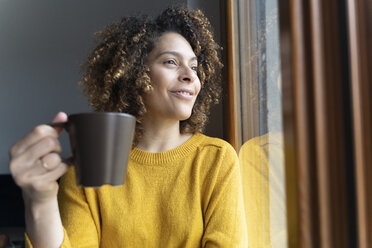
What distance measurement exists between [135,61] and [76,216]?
455mm

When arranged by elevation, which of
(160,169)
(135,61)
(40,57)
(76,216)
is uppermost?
(40,57)

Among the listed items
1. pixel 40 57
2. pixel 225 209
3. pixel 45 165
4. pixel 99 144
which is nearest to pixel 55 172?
pixel 45 165

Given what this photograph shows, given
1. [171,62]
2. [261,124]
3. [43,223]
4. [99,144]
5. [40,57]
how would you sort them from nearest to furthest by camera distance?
[99,144], [43,223], [261,124], [171,62], [40,57]

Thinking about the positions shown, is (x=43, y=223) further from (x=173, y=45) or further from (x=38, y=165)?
(x=173, y=45)

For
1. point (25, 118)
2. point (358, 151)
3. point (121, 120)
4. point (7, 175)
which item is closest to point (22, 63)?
point (25, 118)

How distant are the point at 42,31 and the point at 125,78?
248 cm

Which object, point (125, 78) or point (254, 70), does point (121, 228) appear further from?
point (254, 70)

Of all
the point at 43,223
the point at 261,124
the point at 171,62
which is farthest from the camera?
the point at 171,62

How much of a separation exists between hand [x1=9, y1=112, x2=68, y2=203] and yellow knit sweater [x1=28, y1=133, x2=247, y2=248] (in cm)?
34

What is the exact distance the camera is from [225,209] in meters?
0.97

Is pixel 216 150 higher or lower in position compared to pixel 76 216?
higher

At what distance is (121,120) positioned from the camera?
580 millimetres

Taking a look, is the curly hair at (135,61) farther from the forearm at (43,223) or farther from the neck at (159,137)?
the forearm at (43,223)

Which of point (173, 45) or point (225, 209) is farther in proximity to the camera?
point (173, 45)
